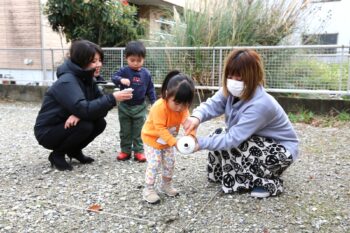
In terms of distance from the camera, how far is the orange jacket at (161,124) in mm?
2406

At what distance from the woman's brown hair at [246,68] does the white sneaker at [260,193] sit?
0.64 metres

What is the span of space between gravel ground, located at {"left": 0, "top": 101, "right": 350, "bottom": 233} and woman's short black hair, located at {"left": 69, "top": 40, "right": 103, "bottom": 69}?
3.09 ft

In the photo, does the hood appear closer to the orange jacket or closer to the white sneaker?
the orange jacket

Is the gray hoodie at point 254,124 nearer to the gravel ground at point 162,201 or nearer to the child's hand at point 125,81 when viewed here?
the gravel ground at point 162,201

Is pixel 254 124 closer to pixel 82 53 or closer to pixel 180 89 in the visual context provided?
pixel 180 89

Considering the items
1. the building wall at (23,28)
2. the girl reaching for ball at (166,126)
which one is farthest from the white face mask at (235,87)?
the building wall at (23,28)

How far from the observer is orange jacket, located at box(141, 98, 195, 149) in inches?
94.7

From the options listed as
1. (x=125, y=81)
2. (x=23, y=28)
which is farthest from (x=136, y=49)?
(x=23, y=28)

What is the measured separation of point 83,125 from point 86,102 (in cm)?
24

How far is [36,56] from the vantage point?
27.3ft

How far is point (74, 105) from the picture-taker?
2992 millimetres

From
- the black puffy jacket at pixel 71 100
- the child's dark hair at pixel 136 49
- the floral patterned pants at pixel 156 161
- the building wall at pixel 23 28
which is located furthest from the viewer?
the building wall at pixel 23 28

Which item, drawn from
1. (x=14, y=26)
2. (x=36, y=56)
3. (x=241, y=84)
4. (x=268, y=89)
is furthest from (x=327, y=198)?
(x=14, y=26)

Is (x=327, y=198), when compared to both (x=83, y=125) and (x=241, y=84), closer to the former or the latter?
(x=241, y=84)
